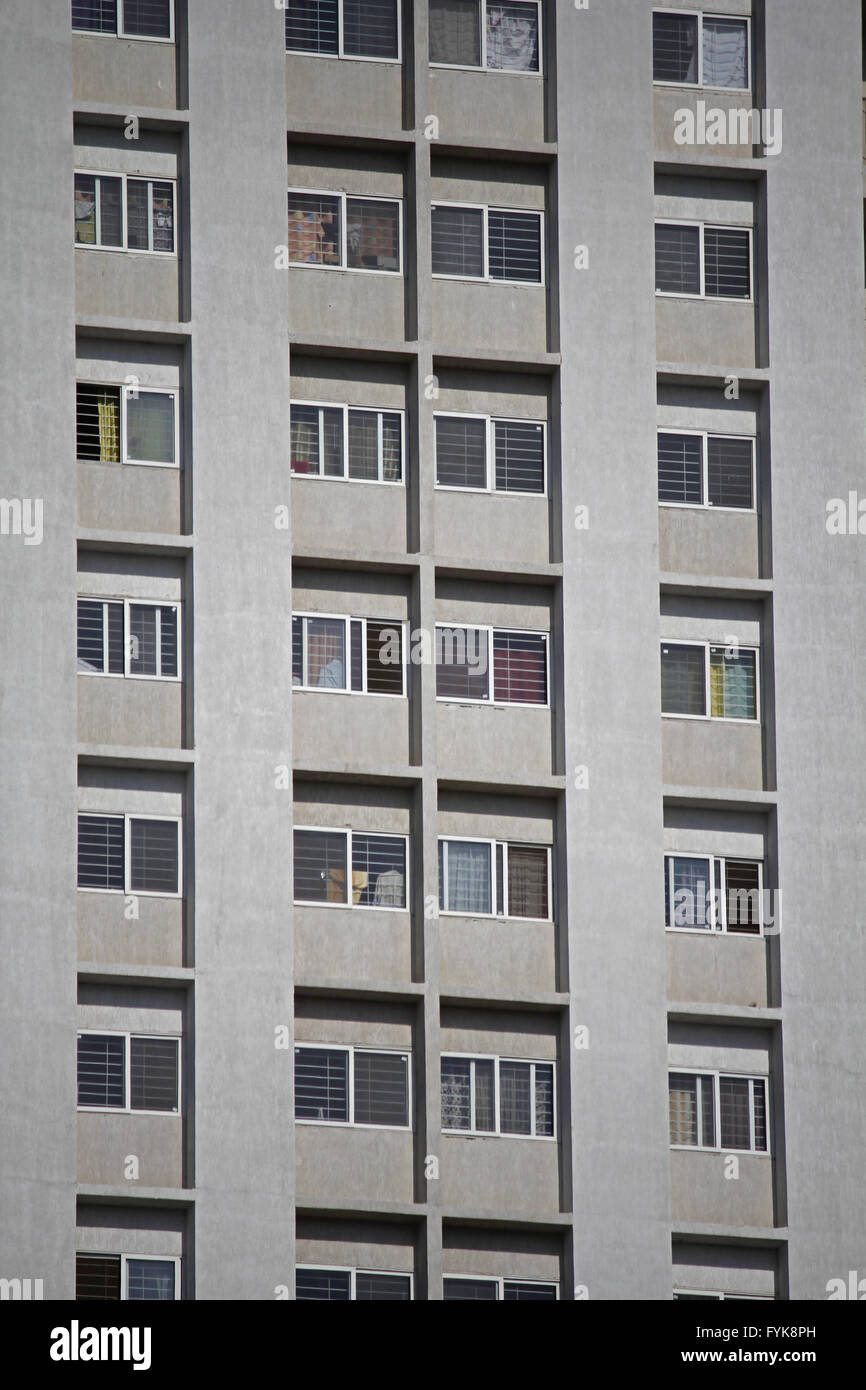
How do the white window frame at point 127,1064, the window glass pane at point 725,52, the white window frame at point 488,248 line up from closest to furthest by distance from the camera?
the white window frame at point 127,1064 → the white window frame at point 488,248 → the window glass pane at point 725,52

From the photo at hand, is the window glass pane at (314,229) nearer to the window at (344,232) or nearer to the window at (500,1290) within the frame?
the window at (344,232)

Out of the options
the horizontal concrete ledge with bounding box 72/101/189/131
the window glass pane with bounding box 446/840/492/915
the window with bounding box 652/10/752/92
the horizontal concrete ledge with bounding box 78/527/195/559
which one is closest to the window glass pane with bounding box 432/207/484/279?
the window with bounding box 652/10/752/92

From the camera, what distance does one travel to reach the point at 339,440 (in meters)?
52.7

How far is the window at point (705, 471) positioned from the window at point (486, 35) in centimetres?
732

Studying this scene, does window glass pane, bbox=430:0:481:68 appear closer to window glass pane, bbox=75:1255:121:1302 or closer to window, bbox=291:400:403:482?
window, bbox=291:400:403:482

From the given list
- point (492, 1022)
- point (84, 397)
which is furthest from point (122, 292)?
point (492, 1022)

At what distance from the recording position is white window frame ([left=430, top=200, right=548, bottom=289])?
53500 mm

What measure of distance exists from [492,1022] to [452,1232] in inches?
141

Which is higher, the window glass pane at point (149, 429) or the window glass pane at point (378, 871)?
the window glass pane at point (149, 429)

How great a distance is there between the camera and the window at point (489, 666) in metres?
52.3

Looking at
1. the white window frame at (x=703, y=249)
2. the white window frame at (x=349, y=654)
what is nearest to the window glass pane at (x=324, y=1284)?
the white window frame at (x=349, y=654)

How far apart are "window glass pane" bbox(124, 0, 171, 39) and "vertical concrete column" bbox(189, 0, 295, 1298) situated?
76 centimetres

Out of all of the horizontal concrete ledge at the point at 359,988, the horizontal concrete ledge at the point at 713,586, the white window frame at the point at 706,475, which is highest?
the white window frame at the point at 706,475
